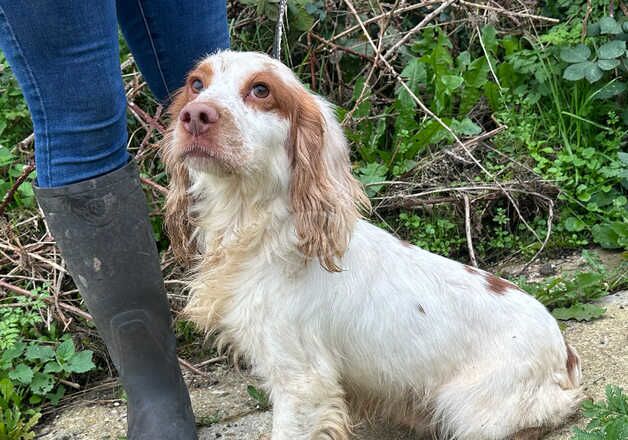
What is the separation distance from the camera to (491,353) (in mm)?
2562

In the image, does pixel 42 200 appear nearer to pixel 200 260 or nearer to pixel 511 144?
pixel 200 260

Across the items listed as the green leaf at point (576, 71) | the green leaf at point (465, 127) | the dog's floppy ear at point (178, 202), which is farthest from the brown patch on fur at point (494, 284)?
the green leaf at point (576, 71)

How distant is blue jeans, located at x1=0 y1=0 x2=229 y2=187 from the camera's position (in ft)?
6.61

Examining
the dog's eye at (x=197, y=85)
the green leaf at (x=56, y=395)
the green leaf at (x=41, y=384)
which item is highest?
the dog's eye at (x=197, y=85)

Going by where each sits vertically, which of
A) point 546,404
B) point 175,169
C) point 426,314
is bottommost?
point 546,404

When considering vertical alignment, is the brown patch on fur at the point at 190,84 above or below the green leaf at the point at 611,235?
above

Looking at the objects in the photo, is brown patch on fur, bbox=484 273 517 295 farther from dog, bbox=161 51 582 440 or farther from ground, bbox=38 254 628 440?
ground, bbox=38 254 628 440

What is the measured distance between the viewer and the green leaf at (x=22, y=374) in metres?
2.96

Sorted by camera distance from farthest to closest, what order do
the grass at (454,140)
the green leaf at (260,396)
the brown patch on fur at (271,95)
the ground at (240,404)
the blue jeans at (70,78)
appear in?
the grass at (454,140) → the green leaf at (260,396) → the ground at (240,404) → the brown patch on fur at (271,95) → the blue jeans at (70,78)

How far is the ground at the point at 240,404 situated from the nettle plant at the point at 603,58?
132cm

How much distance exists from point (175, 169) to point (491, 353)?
3.95ft

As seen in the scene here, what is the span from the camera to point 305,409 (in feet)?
8.02

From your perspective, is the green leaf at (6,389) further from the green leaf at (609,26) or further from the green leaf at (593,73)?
the green leaf at (609,26)

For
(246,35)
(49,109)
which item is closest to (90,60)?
(49,109)
